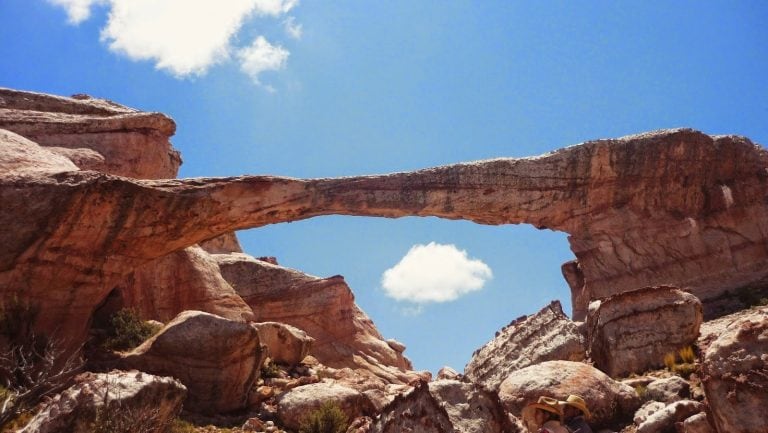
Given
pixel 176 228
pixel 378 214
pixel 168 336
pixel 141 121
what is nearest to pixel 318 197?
pixel 378 214

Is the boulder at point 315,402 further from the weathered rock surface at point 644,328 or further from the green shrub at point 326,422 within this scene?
the weathered rock surface at point 644,328

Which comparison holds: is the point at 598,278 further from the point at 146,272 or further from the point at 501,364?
the point at 146,272

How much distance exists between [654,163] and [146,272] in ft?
68.8

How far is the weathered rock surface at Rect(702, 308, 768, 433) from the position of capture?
8.44 meters

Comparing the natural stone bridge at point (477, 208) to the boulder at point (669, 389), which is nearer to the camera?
the boulder at point (669, 389)

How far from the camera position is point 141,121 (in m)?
32.5

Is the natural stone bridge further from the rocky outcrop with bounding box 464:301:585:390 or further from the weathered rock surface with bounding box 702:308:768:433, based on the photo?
the weathered rock surface with bounding box 702:308:768:433

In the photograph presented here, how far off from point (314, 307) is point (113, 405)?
21252 millimetres

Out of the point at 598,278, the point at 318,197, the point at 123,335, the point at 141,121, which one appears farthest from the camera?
the point at 141,121

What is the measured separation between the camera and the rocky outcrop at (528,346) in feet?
64.2

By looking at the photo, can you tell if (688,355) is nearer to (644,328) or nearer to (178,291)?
(644,328)

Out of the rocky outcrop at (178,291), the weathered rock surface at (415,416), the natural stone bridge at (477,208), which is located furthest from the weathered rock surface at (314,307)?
the weathered rock surface at (415,416)

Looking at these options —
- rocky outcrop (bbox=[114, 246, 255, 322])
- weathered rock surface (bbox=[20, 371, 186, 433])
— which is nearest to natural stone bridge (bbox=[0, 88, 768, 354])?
rocky outcrop (bbox=[114, 246, 255, 322])

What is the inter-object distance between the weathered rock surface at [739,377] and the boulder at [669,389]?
3.48m
